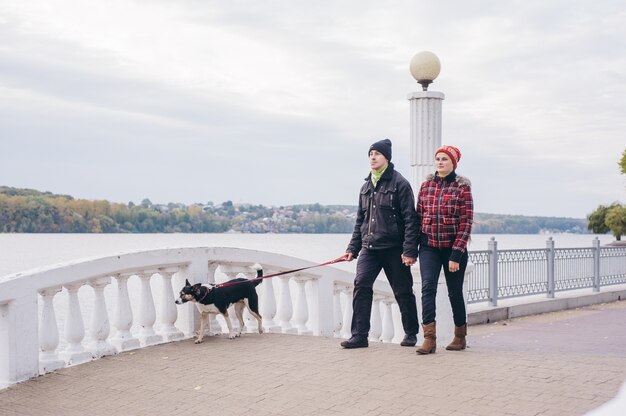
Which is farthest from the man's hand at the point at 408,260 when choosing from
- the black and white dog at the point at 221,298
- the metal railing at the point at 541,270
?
the metal railing at the point at 541,270

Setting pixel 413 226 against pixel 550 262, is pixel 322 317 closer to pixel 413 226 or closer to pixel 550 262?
pixel 413 226

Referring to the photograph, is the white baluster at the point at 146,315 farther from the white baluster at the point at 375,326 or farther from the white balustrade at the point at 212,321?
the white baluster at the point at 375,326

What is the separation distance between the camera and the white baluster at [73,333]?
668 centimetres

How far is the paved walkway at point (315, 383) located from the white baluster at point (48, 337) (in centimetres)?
11

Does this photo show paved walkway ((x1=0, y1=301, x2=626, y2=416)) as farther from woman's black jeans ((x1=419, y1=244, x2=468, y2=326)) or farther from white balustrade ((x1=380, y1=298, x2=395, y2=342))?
white balustrade ((x1=380, y1=298, x2=395, y2=342))

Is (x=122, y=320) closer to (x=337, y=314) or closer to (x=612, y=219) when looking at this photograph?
(x=337, y=314)

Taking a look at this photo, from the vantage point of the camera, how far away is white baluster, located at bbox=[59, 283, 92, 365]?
6.68 metres

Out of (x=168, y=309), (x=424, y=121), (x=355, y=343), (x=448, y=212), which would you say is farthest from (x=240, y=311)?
(x=424, y=121)

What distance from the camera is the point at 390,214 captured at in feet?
23.9

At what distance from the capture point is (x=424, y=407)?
5.02m

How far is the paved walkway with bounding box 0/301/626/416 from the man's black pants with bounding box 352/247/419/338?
0.32 metres

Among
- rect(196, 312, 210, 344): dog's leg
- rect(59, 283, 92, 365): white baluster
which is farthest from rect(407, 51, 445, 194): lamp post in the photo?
rect(59, 283, 92, 365): white baluster

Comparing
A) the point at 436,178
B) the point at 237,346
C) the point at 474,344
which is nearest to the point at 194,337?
the point at 237,346

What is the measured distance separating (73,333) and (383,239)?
10.5 feet
